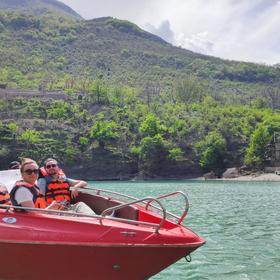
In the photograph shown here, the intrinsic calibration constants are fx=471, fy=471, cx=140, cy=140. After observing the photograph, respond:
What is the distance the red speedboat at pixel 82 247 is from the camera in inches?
328

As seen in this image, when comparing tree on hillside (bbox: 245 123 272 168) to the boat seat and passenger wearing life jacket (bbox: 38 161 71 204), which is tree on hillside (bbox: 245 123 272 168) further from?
passenger wearing life jacket (bbox: 38 161 71 204)

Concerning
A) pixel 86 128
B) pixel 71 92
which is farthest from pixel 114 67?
pixel 86 128

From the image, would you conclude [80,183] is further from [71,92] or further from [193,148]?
[71,92]

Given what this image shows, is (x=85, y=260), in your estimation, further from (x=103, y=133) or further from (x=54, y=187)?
(x=103, y=133)

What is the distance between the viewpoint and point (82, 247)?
27.2 feet

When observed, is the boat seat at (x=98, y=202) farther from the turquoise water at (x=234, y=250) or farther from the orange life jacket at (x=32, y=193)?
the orange life jacket at (x=32, y=193)

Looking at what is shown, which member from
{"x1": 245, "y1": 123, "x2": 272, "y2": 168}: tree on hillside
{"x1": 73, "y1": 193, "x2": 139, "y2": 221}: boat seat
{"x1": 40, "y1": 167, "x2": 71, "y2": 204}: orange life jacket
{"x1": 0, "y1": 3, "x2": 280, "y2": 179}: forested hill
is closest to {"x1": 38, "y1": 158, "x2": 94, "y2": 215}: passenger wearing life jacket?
{"x1": 40, "y1": 167, "x2": 71, "y2": 204}: orange life jacket

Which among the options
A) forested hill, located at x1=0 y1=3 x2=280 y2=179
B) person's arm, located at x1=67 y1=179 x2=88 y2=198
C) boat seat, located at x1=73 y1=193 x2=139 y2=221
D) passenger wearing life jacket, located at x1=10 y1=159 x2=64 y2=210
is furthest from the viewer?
forested hill, located at x1=0 y1=3 x2=280 y2=179

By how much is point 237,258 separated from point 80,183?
512cm

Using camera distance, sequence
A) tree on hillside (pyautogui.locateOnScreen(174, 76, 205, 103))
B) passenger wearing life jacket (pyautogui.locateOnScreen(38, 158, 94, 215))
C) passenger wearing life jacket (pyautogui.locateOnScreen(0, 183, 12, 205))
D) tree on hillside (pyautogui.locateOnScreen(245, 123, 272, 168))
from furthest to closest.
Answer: tree on hillside (pyautogui.locateOnScreen(174, 76, 205, 103))
tree on hillside (pyautogui.locateOnScreen(245, 123, 272, 168))
passenger wearing life jacket (pyautogui.locateOnScreen(38, 158, 94, 215))
passenger wearing life jacket (pyautogui.locateOnScreen(0, 183, 12, 205))

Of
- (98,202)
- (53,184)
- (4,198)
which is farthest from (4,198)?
(98,202)

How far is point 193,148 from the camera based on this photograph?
108188mm

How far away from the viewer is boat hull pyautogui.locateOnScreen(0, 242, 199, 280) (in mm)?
8344

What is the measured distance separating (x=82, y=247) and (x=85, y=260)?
0.28 m
